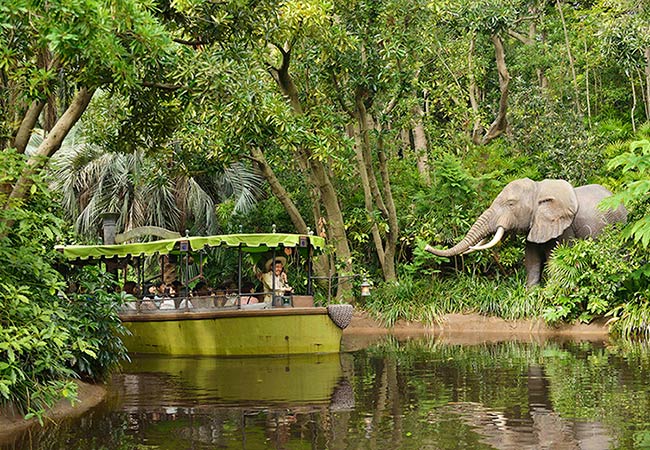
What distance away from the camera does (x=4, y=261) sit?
11086 millimetres

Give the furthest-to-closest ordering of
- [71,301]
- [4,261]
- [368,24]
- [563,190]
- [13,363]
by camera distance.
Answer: [563,190] → [368,24] → [71,301] → [4,261] → [13,363]

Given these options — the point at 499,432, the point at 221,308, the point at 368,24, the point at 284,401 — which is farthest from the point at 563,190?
the point at 499,432

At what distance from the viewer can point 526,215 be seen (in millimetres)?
22906

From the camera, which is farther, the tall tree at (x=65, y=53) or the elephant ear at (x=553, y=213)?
the elephant ear at (x=553, y=213)

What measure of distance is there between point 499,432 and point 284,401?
3203 mm

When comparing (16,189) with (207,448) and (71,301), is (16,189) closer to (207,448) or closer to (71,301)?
(71,301)

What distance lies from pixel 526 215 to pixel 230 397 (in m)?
12.1

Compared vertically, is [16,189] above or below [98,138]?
below

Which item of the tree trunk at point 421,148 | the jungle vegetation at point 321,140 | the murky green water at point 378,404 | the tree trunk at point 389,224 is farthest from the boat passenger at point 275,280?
the tree trunk at point 421,148

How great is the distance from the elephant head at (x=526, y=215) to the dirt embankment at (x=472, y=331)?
5.42 ft

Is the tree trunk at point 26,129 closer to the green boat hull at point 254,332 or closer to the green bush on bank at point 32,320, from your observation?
the green bush on bank at point 32,320

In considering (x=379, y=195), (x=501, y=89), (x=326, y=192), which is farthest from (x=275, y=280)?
(x=501, y=89)

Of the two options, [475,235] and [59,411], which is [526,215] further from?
[59,411]

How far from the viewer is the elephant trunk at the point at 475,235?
2306cm
